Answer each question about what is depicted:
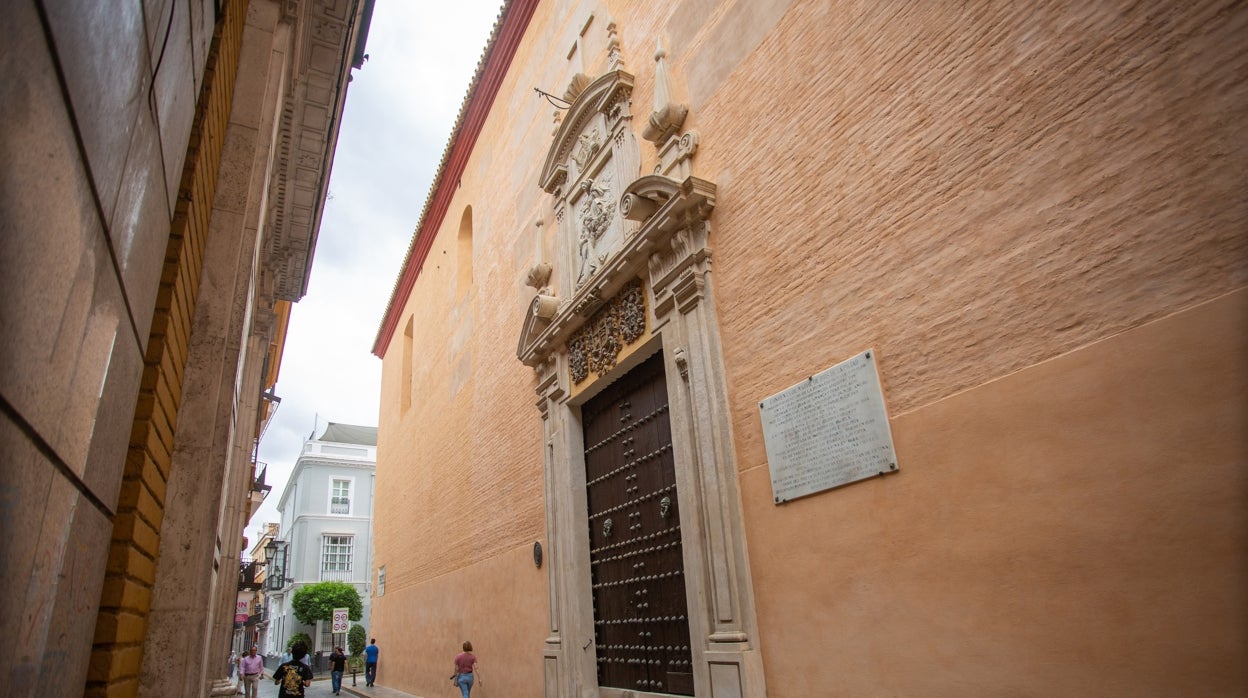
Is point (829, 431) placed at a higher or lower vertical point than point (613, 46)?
lower

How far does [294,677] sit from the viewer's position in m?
8.78

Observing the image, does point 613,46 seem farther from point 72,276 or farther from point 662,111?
point 72,276

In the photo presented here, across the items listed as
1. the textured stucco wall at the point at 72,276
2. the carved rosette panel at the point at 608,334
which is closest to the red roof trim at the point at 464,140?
the carved rosette panel at the point at 608,334

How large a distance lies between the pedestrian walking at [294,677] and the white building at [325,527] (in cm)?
2352

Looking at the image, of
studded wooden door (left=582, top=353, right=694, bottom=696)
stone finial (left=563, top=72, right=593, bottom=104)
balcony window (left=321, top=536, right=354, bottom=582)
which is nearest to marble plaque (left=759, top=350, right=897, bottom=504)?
studded wooden door (left=582, top=353, right=694, bottom=696)

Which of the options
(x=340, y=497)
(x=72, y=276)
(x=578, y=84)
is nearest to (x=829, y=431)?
(x=72, y=276)

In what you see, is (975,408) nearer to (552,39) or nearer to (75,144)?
(75,144)

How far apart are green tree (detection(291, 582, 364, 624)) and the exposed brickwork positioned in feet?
93.7

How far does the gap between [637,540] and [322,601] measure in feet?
87.2

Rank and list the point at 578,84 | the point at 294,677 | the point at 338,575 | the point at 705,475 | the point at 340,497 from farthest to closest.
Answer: the point at 340,497, the point at 338,575, the point at 294,677, the point at 578,84, the point at 705,475

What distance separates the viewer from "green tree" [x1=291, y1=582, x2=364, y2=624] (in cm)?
2850

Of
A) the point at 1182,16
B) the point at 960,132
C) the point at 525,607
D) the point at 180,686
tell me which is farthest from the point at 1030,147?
the point at 525,607

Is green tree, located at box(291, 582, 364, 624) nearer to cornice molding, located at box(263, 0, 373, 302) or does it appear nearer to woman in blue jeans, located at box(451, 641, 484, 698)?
woman in blue jeans, located at box(451, 641, 484, 698)

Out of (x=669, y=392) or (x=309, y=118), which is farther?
(x=309, y=118)
